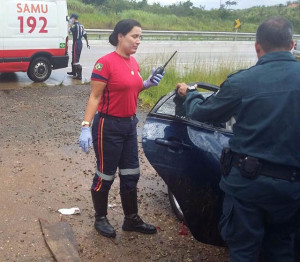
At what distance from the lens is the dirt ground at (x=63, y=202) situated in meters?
3.69

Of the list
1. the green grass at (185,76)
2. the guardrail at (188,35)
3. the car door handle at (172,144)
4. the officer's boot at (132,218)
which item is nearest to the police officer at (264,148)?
the car door handle at (172,144)

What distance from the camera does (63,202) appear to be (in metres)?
4.51

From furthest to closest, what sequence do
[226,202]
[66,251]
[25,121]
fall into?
[25,121], [66,251], [226,202]

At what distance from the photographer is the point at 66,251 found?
3.63 metres

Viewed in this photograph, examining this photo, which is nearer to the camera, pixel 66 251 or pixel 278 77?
pixel 278 77

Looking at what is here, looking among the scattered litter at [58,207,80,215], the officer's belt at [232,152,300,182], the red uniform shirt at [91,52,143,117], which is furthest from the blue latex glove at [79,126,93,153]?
the officer's belt at [232,152,300,182]

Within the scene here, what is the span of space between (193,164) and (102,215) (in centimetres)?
114

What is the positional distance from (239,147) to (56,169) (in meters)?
3.26

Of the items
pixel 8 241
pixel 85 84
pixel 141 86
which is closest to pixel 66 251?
pixel 8 241

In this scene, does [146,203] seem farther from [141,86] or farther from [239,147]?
[239,147]

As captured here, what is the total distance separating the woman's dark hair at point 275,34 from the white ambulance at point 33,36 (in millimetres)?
8512

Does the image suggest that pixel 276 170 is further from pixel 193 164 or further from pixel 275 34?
pixel 193 164

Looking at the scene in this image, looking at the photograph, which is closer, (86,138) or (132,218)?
(86,138)

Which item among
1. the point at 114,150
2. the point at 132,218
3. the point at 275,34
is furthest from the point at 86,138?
the point at 275,34
